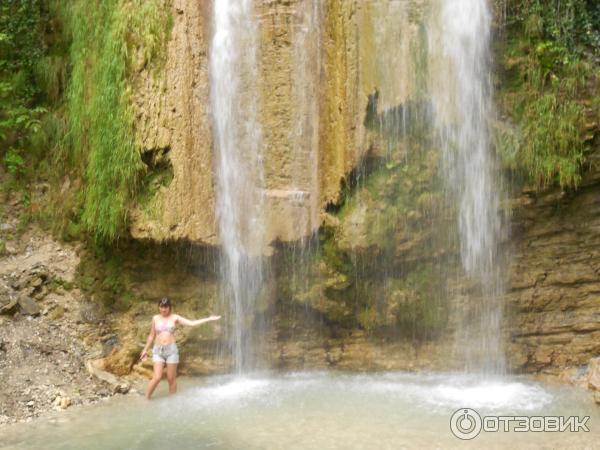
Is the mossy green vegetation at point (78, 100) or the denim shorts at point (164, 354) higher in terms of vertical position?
the mossy green vegetation at point (78, 100)

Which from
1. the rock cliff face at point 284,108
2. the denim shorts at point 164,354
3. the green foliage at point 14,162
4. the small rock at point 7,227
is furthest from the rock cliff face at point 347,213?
the green foliage at point 14,162

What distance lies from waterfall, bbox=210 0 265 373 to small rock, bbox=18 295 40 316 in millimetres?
2639

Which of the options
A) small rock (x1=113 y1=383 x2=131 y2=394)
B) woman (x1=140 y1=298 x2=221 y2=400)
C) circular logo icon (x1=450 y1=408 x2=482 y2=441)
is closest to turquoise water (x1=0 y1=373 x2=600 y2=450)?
circular logo icon (x1=450 y1=408 x2=482 y2=441)

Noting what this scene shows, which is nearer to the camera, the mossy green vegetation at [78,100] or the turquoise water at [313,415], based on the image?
the turquoise water at [313,415]

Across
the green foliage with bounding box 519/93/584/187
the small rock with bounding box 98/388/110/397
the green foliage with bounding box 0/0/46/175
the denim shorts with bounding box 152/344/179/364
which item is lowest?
the small rock with bounding box 98/388/110/397

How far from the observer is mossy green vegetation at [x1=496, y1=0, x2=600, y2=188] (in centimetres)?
847

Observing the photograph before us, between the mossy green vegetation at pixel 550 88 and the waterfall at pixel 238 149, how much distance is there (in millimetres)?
3461

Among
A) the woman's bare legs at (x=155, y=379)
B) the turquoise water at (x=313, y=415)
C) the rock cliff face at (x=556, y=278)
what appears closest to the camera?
the turquoise water at (x=313, y=415)

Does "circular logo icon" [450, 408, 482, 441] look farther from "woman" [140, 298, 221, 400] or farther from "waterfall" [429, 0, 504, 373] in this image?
"woman" [140, 298, 221, 400]

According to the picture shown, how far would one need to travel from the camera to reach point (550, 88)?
866 centimetres

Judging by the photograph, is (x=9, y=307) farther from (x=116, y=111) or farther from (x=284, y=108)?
(x=284, y=108)

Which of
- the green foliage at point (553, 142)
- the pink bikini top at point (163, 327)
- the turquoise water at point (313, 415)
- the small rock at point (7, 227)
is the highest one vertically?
the green foliage at point (553, 142)

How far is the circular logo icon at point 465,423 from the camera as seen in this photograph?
6.51 m

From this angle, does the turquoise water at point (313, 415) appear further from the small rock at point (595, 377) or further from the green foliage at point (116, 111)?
the green foliage at point (116, 111)
